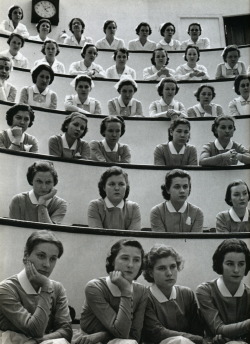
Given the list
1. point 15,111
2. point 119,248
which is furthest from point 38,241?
point 15,111

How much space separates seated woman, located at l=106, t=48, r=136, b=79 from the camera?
5.82 metres

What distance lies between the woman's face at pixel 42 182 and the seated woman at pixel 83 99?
1.66m

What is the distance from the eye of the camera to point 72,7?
25.2 ft

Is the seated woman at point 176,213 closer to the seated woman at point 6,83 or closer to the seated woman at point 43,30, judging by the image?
the seated woman at point 6,83

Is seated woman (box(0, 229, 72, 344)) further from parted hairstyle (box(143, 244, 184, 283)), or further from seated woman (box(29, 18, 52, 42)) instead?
seated woman (box(29, 18, 52, 42))

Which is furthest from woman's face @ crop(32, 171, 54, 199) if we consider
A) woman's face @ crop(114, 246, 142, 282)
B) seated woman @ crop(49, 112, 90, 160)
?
woman's face @ crop(114, 246, 142, 282)

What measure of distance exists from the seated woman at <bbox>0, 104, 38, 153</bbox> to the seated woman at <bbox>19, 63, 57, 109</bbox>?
34.7 inches

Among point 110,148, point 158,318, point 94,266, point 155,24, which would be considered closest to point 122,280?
point 158,318

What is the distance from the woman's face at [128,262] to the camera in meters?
2.40

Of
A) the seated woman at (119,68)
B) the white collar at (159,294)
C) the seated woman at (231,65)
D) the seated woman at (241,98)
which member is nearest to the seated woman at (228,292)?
the white collar at (159,294)

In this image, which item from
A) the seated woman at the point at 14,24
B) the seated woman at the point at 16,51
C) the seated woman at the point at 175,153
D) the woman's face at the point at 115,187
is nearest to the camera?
the woman's face at the point at 115,187

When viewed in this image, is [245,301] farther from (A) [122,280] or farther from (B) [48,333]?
(B) [48,333]

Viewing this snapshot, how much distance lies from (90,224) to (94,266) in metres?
0.36

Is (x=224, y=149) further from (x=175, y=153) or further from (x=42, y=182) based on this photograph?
(x=42, y=182)
